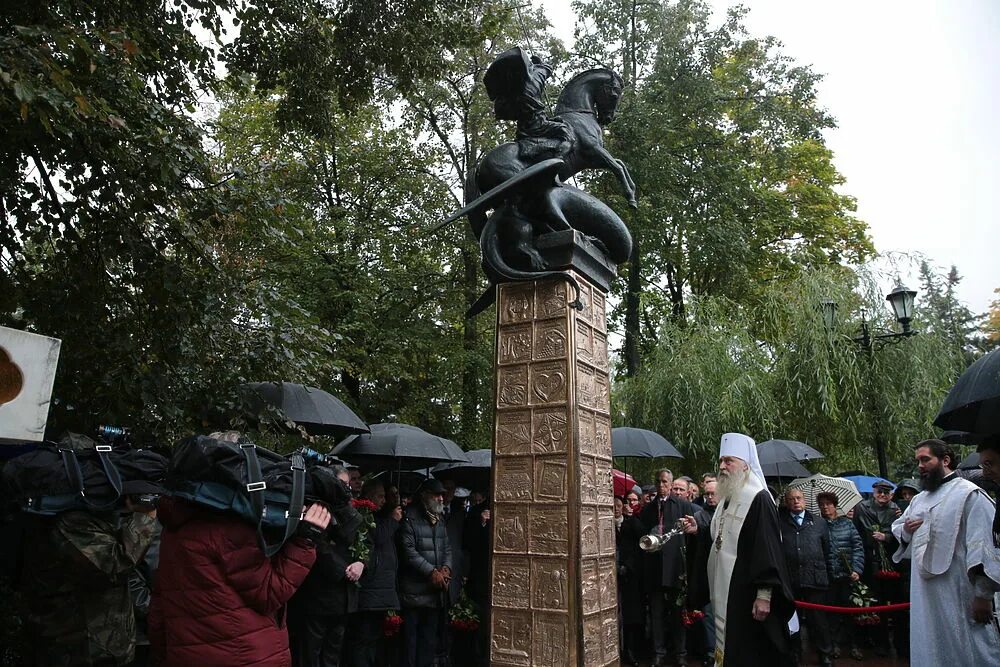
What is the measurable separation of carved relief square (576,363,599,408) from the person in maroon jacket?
254 cm

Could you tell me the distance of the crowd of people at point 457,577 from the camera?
357 cm

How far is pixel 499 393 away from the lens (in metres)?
6.00

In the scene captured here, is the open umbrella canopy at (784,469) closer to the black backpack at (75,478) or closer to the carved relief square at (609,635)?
the carved relief square at (609,635)

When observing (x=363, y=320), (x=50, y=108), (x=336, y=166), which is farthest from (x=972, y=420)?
(x=336, y=166)

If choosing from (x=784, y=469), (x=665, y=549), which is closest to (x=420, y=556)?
(x=665, y=549)

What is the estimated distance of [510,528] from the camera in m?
5.63

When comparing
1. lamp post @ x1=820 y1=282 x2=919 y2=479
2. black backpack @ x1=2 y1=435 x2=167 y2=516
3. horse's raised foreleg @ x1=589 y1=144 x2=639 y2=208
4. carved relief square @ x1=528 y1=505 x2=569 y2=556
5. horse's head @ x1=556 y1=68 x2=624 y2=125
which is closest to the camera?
black backpack @ x1=2 y1=435 x2=167 y2=516

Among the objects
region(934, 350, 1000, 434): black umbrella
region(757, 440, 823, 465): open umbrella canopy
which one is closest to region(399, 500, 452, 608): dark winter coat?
region(934, 350, 1000, 434): black umbrella

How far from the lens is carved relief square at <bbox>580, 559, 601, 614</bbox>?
5.28m

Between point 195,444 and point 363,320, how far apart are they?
1349 cm

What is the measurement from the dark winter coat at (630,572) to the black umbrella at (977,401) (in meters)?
4.94

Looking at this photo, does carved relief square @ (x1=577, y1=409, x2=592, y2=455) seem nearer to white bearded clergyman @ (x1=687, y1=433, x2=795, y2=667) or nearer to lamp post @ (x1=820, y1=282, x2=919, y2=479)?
white bearded clergyman @ (x1=687, y1=433, x2=795, y2=667)

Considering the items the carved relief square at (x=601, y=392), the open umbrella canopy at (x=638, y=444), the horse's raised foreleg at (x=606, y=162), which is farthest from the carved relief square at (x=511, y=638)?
the open umbrella canopy at (x=638, y=444)

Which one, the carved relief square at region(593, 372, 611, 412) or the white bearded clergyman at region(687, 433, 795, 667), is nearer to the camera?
the white bearded clergyman at region(687, 433, 795, 667)
